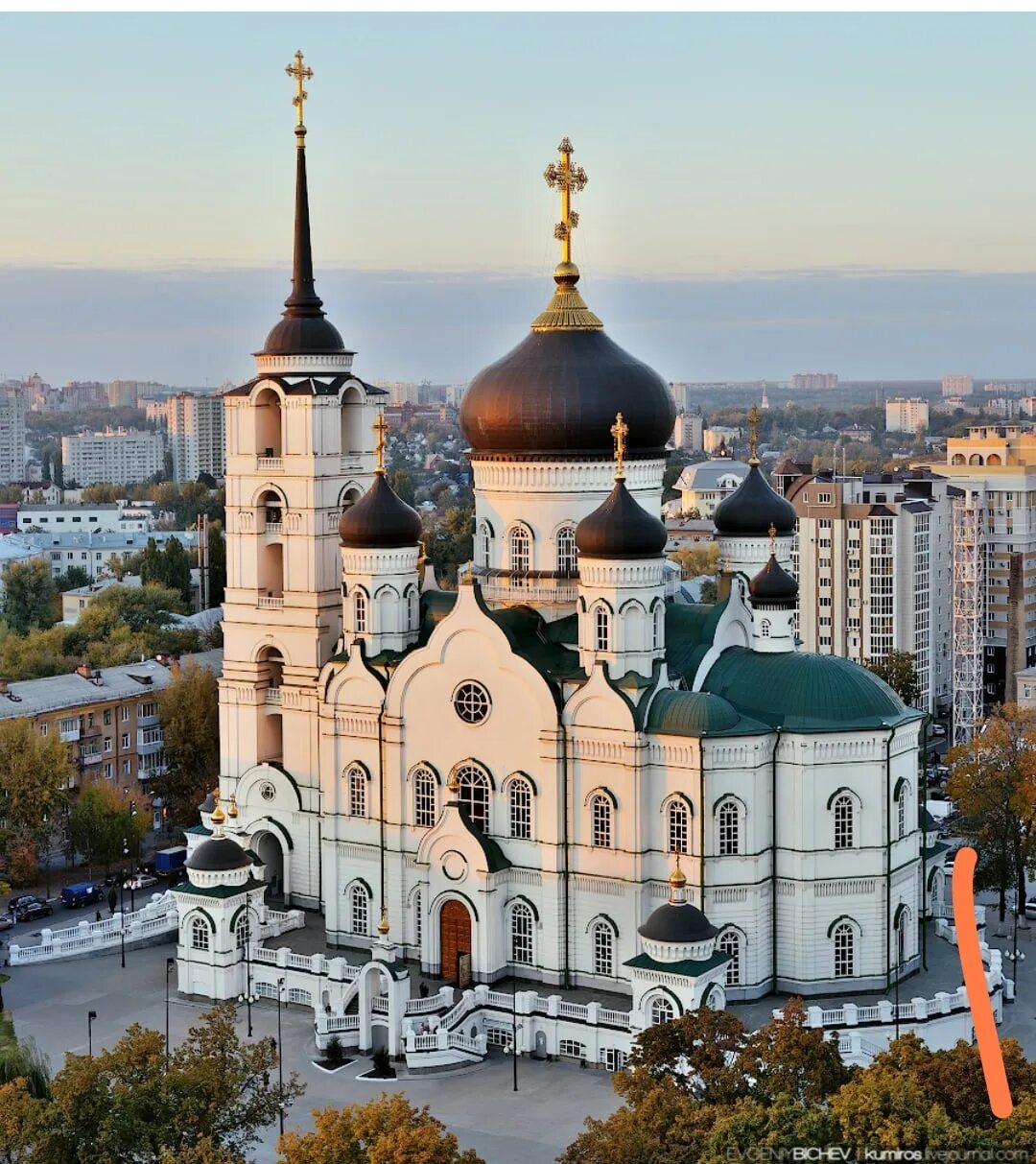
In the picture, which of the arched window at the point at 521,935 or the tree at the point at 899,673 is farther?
the tree at the point at 899,673

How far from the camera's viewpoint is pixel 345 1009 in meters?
36.4

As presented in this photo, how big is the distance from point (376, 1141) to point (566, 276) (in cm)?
2085

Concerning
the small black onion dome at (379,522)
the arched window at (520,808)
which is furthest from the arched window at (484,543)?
the arched window at (520,808)

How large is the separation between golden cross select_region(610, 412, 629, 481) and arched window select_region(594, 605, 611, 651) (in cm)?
249

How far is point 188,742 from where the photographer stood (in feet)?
178

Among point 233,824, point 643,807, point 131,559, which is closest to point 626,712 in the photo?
point 643,807

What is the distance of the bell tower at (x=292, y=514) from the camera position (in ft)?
137

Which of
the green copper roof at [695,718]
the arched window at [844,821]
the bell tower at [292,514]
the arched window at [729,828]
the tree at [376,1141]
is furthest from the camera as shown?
the bell tower at [292,514]

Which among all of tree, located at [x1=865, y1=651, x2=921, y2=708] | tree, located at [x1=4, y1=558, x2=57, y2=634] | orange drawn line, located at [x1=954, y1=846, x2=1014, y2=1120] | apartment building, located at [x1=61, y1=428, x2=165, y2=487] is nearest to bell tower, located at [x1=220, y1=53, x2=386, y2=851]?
orange drawn line, located at [x1=954, y1=846, x2=1014, y2=1120]

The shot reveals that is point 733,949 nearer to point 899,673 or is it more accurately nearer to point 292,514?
point 292,514

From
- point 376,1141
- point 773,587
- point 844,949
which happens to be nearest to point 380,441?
point 773,587

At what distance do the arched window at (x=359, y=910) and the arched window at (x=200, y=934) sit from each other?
2952mm

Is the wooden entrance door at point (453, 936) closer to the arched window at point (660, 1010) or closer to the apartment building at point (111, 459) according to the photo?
the arched window at point (660, 1010)

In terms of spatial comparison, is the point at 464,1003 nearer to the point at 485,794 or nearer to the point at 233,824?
the point at 485,794
